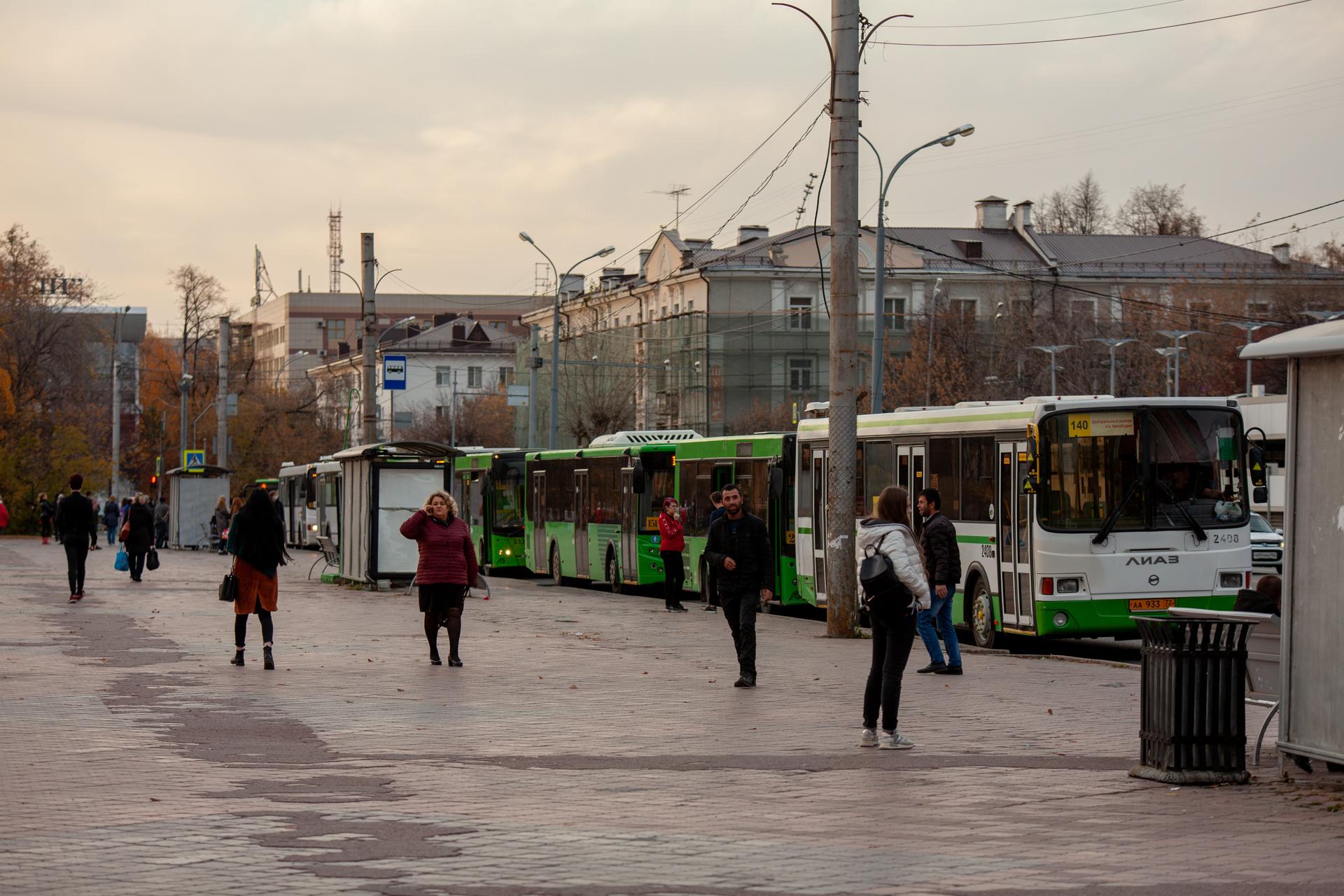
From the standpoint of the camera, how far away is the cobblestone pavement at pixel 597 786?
24.9 ft

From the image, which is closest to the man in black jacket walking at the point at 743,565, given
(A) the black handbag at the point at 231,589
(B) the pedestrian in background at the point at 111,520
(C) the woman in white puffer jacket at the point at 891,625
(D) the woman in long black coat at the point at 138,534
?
(C) the woman in white puffer jacket at the point at 891,625

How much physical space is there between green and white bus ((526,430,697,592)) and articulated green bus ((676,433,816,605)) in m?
0.91

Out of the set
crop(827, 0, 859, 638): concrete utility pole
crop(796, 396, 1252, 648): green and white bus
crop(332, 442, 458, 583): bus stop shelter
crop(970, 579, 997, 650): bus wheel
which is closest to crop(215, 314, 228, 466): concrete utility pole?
crop(332, 442, 458, 583): bus stop shelter

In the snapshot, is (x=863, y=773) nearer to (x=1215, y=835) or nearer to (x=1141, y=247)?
(x=1215, y=835)

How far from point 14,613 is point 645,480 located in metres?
11.4

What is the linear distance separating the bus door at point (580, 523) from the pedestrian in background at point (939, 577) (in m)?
19.0

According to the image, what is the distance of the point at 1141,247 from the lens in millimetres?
89188

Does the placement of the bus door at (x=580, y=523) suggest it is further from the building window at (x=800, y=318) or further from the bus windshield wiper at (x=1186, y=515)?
the building window at (x=800, y=318)

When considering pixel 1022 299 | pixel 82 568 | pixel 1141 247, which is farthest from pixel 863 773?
pixel 1141 247

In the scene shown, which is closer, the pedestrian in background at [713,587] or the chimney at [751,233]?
the pedestrian in background at [713,587]

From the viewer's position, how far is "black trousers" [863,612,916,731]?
1189 centimetres

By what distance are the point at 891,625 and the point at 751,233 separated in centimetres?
8012

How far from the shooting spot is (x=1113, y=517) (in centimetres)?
1988

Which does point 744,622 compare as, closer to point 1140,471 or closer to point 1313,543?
point 1140,471
